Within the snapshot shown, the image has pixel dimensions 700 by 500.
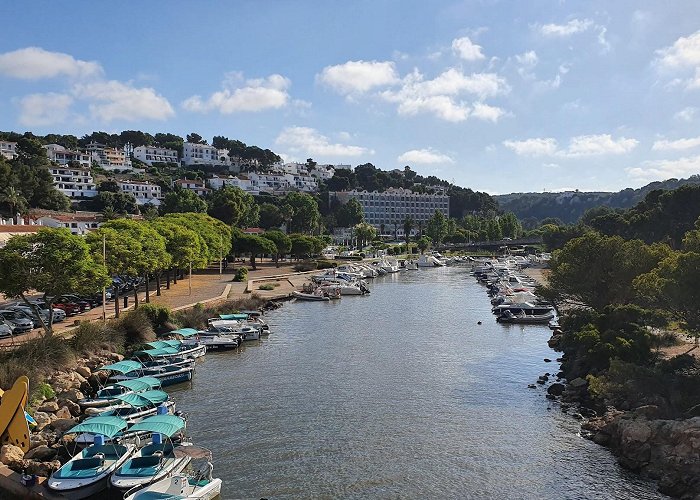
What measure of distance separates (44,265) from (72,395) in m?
9.60

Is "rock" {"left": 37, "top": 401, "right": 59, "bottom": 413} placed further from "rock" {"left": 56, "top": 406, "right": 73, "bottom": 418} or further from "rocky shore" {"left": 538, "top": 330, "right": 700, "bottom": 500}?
"rocky shore" {"left": 538, "top": 330, "right": 700, "bottom": 500}

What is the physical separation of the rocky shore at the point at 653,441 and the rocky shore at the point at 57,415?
23582 mm

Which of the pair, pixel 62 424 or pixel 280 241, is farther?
pixel 280 241

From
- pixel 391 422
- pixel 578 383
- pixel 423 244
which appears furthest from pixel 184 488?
pixel 423 244

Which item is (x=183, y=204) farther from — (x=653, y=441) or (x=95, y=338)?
(x=653, y=441)

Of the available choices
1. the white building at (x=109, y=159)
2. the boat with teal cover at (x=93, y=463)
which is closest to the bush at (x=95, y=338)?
the boat with teal cover at (x=93, y=463)

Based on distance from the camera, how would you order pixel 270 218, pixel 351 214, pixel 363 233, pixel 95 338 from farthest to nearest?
pixel 351 214
pixel 363 233
pixel 270 218
pixel 95 338

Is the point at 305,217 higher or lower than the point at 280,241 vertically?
higher

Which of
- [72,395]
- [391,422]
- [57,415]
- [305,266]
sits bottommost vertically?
[391,422]

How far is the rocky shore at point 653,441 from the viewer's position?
22.3 metres

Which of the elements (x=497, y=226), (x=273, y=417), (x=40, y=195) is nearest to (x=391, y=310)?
(x=273, y=417)

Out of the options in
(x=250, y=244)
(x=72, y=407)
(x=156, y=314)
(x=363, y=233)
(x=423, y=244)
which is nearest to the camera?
(x=72, y=407)

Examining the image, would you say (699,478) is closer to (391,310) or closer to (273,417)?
(273,417)

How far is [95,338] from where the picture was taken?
37562 millimetres
